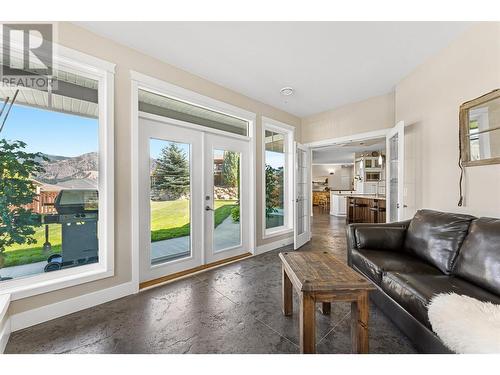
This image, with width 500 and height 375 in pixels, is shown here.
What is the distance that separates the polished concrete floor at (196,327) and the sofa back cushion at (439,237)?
2.29ft

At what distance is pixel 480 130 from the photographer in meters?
2.10

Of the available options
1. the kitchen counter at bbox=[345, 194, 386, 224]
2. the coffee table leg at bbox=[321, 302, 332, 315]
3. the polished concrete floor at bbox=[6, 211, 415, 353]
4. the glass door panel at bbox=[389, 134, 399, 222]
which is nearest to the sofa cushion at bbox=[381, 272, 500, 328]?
the polished concrete floor at bbox=[6, 211, 415, 353]

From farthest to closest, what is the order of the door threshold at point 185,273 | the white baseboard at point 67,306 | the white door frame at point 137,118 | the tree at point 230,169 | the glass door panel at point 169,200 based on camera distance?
the tree at point 230,169
the glass door panel at point 169,200
the door threshold at point 185,273
the white door frame at point 137,118
the white baseboard at point 67,306

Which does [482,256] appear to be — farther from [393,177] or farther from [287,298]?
[393,177]

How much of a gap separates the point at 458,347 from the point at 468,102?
2255 mm

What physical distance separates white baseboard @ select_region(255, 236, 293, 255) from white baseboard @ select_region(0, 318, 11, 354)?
9.61 ft

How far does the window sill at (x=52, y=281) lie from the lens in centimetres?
183

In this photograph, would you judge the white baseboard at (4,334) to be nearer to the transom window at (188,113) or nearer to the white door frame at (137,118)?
the white door frame at (137,118)

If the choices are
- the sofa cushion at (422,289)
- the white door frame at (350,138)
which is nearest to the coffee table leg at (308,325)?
the sofa cushion at (422,289)

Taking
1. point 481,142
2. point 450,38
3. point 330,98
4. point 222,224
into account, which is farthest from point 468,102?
point 222,224

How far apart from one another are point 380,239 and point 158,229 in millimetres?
2638

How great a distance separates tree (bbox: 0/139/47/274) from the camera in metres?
1.85

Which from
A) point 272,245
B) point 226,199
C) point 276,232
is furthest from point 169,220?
point 276,232

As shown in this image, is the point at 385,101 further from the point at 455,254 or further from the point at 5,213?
the point at 5,213
